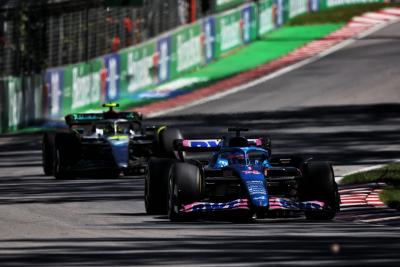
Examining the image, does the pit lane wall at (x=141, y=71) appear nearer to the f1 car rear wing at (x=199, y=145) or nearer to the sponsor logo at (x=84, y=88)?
the sponsor logo at (x=84, y=88)

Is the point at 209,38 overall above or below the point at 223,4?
below

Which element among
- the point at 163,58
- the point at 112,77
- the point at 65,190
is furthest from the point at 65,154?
the point at 163,58

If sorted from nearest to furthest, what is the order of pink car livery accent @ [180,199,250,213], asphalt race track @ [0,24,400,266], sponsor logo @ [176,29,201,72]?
1. asphalt race track @ [0,24,400,266]
2. pink car livery accent @ [180,199,250,213]
3. sponsor logo @ [176,29,201,72]

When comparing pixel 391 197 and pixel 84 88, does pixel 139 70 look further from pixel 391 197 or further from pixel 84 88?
pixel 391 197

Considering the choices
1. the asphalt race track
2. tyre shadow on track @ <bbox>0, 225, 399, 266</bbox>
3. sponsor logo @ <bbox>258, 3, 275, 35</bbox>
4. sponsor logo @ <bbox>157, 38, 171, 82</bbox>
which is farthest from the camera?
sponsor logo @ <bbox>258, 3, 275, 35</bbox>

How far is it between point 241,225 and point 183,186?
35.9 inches

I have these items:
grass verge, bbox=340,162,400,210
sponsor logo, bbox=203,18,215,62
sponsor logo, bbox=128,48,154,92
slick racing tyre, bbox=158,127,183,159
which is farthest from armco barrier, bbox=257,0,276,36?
slick racing tyre, bbox=158,127,183,159

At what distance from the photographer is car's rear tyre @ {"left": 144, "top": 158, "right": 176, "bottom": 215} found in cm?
1897

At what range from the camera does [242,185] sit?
697 inches

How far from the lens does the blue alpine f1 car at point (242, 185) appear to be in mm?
17641

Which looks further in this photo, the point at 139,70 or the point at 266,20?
the point at 266,20

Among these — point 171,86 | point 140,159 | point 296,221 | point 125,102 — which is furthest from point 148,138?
point 171,86

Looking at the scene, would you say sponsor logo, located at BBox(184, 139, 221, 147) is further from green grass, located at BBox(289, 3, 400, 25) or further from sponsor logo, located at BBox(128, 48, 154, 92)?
green grass, located at BBox(289, 3, 400, 25)

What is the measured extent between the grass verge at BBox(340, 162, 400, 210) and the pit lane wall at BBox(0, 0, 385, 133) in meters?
13.8
